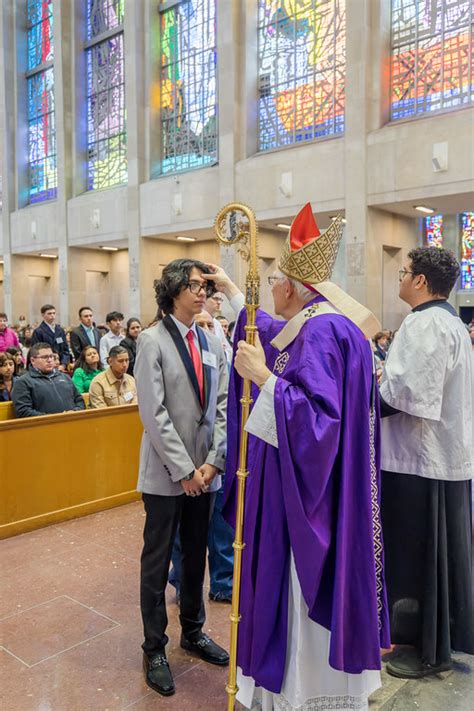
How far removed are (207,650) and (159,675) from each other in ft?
1.00

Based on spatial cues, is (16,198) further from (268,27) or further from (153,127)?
(268,27)

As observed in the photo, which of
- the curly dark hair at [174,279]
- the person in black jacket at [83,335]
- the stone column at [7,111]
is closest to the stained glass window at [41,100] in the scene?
the stone column at [7,111]

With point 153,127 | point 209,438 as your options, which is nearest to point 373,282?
point 153,127

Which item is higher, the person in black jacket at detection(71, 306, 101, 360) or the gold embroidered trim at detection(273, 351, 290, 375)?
the gold embroidered trim at detection(273, 351, 290, 375)

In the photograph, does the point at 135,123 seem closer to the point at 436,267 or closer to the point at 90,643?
the point at 436,267

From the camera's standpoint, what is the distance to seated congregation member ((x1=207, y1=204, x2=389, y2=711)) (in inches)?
79.8

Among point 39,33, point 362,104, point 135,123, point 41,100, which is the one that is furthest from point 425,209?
point 39,33

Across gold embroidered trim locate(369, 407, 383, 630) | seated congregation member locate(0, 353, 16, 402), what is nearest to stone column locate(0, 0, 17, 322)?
seated congregation member locate(0, 353, 16, 402)

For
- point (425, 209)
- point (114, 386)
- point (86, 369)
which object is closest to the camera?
point (114, 386)

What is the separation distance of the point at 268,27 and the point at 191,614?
14215 millimetres

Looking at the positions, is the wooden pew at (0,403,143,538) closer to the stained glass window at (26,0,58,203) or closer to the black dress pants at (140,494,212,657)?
the black dress pants at (140,494,212,657)

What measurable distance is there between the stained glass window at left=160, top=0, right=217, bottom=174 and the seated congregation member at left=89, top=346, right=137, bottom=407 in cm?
1063

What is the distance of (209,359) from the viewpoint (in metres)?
2.89

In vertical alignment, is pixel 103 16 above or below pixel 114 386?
above
